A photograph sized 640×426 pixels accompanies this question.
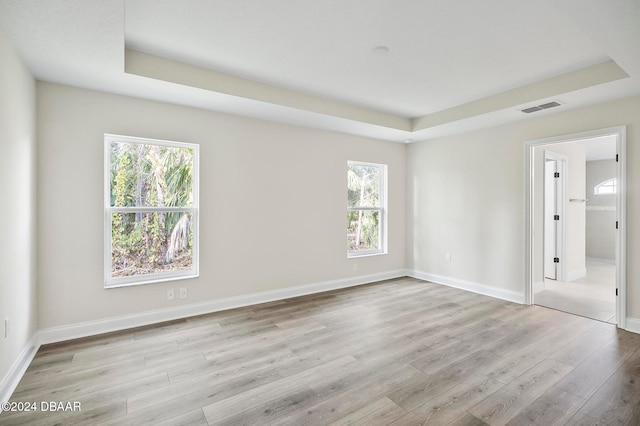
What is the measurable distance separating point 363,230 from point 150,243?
3302 millimetres

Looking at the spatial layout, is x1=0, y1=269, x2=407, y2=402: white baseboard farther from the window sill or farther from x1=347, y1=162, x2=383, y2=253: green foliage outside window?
x1=347, y1=162, x2=383, y2=253: green foliage outside window

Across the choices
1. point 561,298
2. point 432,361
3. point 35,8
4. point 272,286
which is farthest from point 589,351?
point 35,8

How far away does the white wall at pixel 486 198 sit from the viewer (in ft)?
11.3

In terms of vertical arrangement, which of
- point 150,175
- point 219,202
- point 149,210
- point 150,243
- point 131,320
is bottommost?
point 131,320

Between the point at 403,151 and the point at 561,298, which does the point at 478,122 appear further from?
the point at 561,298

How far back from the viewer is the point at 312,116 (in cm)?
416

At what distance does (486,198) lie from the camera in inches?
188

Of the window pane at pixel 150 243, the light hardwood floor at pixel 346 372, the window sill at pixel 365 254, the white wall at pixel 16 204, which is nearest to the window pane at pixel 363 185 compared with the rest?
the window sill at pixel 365 254

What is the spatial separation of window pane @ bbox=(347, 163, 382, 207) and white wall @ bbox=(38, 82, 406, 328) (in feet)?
0.66

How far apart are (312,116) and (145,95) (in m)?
1.92

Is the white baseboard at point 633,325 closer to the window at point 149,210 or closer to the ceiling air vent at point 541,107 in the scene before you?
the ceiling air vent at point 541,107

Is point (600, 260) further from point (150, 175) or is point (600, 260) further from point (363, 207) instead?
point (150, 175)

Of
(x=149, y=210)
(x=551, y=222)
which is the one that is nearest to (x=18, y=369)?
(x=149, y=210)

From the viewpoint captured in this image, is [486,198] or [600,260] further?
[600,260]
